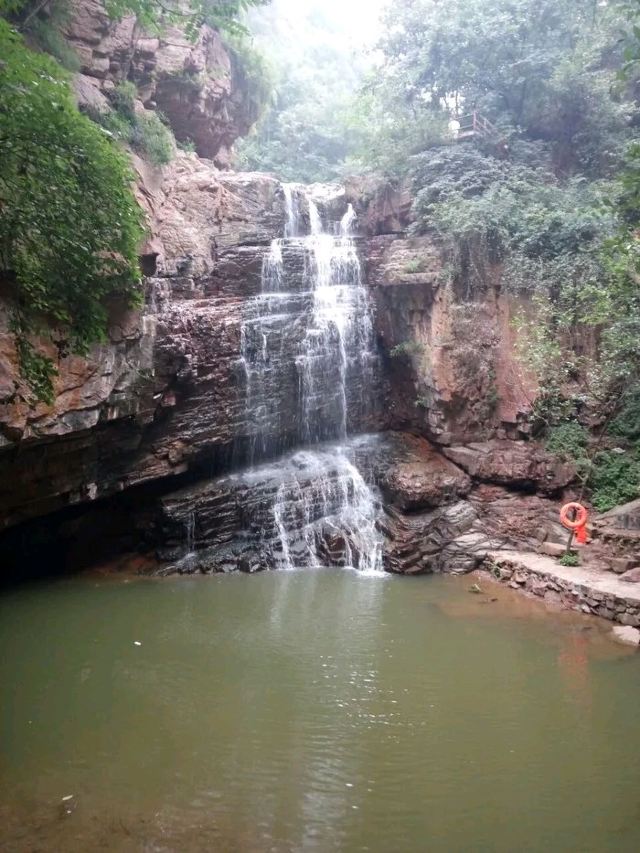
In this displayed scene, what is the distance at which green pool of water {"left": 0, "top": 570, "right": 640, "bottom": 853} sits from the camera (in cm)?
462

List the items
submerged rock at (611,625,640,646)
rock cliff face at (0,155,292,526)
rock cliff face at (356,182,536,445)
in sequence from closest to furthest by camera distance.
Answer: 1. submerged rock at (611,625,640,646)
2. rock cliff face at (0,155,292,526)
3. rock cliff face at (356,182,536,445)

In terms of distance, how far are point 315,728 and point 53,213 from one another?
6684 millimetres

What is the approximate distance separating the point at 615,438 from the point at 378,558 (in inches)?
225

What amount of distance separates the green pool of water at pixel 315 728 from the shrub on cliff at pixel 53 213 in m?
3.91

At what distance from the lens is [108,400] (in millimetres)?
10852

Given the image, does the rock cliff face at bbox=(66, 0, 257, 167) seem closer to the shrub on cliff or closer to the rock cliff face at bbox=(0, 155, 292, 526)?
the rock cliff face at bbox=(0, 155, 292, 526)

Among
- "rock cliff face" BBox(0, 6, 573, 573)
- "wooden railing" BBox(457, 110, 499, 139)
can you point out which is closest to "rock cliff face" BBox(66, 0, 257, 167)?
"rock cliff face" BBox(0, 6, 573, 573)

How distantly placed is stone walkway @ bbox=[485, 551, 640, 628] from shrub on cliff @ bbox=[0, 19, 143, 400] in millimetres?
8461

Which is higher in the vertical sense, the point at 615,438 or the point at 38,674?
the point at 615,438

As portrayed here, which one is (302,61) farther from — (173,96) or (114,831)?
(114,831)

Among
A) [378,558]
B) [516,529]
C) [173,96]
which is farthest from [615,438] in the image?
[173,96]

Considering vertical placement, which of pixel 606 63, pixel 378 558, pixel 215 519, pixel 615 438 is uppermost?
pixel 606 63

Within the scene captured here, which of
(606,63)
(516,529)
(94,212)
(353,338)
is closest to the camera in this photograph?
(94,212)

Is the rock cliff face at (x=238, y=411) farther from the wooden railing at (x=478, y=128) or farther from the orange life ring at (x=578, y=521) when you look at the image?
the wooden railing at (x=478, y=128)
